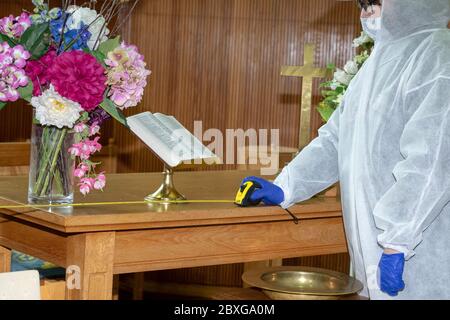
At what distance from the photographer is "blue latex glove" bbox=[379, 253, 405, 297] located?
3.04 metres

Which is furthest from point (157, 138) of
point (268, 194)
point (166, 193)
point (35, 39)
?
point (35, 39)

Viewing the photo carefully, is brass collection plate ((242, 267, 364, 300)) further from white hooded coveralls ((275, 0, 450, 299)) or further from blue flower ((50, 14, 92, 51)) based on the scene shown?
blue flower ((50, 14, 92, 51))

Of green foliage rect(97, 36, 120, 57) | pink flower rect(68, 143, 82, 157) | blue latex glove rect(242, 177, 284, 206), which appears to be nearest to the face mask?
blue latex glove rect(242, 177, 284, 206)

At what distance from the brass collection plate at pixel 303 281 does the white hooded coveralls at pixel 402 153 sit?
179 millimetres

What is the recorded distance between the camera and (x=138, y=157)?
6.97m

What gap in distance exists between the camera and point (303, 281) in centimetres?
313

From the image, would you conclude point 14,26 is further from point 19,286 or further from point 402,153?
point 402,153

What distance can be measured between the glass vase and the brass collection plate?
710 mm

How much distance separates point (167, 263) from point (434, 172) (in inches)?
37.4

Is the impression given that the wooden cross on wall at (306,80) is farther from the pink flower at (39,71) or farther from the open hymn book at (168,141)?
the pink flower at (39,71)

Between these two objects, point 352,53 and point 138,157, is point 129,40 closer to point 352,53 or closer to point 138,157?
point 138,157

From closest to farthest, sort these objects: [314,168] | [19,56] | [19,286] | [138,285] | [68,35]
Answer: [19,286], [19,56], [68,35], [314,168], [138,285]

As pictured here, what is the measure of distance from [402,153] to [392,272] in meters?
0.39

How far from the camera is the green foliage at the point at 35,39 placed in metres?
3.09
